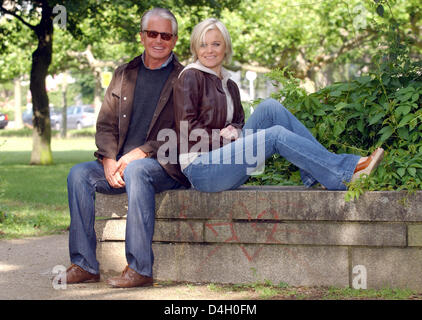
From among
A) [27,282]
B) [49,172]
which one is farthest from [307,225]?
[49,172]

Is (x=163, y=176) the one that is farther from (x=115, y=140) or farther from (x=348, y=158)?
(x=348, y=158)

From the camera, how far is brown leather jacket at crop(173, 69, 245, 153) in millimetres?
4614

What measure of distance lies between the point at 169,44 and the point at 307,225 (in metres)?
1.66

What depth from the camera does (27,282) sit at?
15.9 feet

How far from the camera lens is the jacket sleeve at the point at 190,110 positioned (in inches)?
181

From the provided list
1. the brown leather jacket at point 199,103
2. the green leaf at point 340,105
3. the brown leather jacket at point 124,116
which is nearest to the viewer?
the brown leather jacket at point 199,103

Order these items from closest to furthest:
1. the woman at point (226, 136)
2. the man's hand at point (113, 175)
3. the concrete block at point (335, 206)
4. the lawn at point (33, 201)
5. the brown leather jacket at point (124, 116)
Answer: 1. the concrete block at point (335, 206)
2. the woman at point (226, 136)
3. the man's hand at point (113, 175)
4. the brown leather jacket at point (124, 116)
5. the lawn at point (33, 201)

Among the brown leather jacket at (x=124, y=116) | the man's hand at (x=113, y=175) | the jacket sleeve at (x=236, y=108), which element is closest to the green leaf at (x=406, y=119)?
the jacket sleeve at (x=236, y=108)

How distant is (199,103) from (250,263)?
1.14 m

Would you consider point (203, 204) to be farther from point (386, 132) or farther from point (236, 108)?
point (386, 132)

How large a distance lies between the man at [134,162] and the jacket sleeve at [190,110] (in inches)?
8.5

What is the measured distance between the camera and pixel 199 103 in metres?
4.71

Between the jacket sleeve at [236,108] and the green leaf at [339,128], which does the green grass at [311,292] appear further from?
the green leaf at [339,128]

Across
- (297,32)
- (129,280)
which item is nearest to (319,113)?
(129,280)
